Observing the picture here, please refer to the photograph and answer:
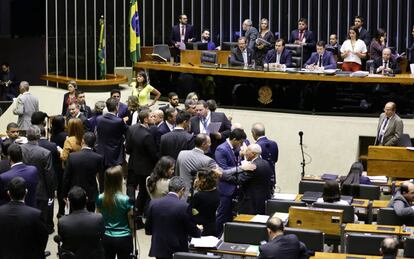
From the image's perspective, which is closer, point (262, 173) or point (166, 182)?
point (166, 182)

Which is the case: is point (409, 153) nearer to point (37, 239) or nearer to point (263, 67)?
point (263, 67)

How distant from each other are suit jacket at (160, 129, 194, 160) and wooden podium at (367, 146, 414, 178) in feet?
12.4

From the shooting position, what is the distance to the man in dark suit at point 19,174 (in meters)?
9.78

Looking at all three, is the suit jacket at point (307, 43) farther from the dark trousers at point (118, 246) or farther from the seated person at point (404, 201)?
the dark trousers at point (118, 246)

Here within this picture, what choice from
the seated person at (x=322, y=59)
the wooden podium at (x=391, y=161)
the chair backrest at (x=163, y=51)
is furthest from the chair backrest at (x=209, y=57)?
the wooden podium at (x=391, y=161)

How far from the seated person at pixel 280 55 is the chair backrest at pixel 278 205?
6216mm

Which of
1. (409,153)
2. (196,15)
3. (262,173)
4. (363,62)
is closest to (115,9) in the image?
(196,15)

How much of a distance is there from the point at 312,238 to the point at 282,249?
1.01m

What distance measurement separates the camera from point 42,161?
10.8 metres

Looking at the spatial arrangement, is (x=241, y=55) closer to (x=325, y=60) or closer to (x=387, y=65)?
(x=325, y=60)

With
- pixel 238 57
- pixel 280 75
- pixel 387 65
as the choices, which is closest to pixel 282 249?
pixel 280 75

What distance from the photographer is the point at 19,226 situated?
871 cm

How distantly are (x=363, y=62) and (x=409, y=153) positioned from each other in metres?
3.59

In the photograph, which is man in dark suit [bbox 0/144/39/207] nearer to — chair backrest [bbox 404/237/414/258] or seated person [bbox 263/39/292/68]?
chair backrest [bbox 404/237/414/258]
